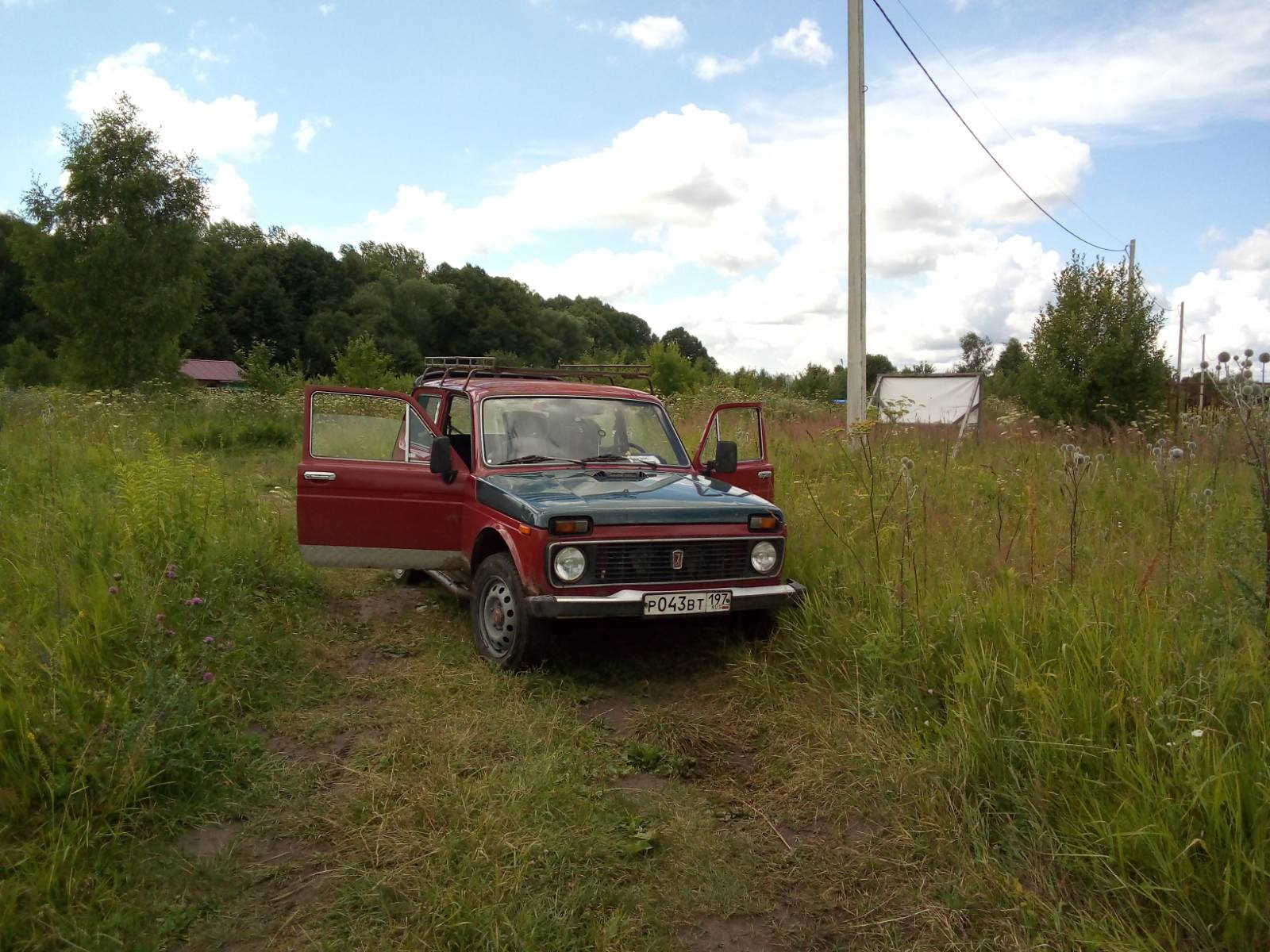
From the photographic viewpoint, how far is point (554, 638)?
5.25 meters

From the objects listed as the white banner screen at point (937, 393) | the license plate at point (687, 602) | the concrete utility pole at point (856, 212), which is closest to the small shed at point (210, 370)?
the white banner screen at point (937, 393)

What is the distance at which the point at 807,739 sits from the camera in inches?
169

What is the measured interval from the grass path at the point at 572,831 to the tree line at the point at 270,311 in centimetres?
499

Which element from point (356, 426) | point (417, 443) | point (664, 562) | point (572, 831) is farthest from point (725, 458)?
point (572, 831)

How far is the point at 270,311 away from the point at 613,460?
6899 cm

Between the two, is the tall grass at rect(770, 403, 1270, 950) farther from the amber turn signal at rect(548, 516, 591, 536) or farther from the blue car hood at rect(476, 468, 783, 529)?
the amber turn signal at rect(548, 516, 591, 536)

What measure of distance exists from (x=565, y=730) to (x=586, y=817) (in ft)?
2.90

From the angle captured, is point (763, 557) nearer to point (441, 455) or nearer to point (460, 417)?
point (441, 455)

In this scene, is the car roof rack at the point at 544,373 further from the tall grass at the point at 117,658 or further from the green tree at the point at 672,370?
the green tree at the point at 672,370

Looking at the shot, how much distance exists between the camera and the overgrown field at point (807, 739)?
2.83 metres

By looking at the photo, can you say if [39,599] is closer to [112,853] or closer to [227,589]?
[227,589]

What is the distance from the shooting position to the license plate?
16.3 feet

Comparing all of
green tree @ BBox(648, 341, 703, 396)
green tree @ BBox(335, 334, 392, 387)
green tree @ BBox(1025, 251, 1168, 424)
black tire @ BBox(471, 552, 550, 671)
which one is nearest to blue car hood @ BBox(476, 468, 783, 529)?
black tire @ BBox(471, 552, 550, 671)

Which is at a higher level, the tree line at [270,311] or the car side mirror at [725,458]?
the tree line at [270,311]
